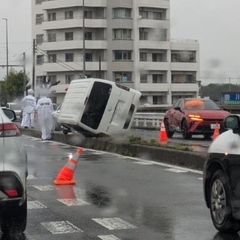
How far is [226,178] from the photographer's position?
7785 mm

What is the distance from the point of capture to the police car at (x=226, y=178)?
764cm

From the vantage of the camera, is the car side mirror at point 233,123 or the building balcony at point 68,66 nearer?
the car side mirror at point 233,123

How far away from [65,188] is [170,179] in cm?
217

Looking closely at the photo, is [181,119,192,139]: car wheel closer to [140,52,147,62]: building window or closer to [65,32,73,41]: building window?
[140,52,147,62]: building window

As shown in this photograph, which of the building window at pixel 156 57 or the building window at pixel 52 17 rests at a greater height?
the building window at pixel 52 17

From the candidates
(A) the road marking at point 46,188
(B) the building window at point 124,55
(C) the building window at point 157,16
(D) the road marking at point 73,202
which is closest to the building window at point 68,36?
(B) the building window at point 124,55

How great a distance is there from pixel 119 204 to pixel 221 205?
2.47m

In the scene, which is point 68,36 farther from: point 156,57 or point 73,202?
point 73,202

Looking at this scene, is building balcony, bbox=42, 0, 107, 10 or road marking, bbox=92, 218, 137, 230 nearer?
road marking, bbox=92, 218, 137, 230

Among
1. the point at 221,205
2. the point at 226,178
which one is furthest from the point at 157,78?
the point at 226,178

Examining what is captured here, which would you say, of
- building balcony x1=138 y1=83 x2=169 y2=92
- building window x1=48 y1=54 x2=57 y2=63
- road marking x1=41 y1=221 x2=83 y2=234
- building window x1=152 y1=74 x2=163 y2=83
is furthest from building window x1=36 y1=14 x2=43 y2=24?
road marking x1=41 y1=221 x2=83 y2=234

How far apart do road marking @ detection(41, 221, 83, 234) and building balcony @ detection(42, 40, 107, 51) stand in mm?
31773

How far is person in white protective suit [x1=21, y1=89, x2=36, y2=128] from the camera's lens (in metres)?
29.2

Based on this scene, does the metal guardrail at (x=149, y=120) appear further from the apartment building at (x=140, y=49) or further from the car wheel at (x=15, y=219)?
the car wheel at (x=15, y=219)
